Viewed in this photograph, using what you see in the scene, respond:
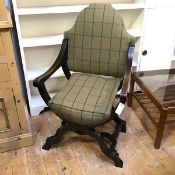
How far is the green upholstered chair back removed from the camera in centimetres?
161

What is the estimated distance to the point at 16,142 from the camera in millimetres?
1640

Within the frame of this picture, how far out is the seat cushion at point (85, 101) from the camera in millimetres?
1385

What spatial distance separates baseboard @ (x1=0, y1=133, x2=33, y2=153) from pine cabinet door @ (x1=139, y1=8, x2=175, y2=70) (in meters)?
1.23

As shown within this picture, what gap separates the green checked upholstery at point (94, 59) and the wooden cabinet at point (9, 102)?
0.25 meters

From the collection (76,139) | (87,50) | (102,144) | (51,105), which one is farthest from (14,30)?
(102,144)

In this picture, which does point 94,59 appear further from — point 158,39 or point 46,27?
point 158,39

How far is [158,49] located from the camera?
6.86ft

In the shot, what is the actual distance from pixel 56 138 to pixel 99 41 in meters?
0.80

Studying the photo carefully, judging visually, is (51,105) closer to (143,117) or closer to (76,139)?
(76,139)

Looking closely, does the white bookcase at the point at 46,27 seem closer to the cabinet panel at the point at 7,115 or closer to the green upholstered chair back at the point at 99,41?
the green upholstered chair back at the point at 99,41

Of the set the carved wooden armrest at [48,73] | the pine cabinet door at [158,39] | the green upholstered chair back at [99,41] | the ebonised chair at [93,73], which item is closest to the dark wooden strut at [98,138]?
the ebonised chair at [93,73]

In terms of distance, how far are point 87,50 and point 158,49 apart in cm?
79

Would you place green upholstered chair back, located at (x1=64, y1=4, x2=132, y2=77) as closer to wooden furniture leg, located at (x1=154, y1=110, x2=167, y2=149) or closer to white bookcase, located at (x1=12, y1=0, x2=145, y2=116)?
white bookcase, located at (x1=12, y1=0, x2=145, y2=116)

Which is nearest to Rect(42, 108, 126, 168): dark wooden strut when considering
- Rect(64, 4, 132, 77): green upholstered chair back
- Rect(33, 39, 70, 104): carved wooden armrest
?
Rect(33, 39, 70, 104): carved wooden armrest
